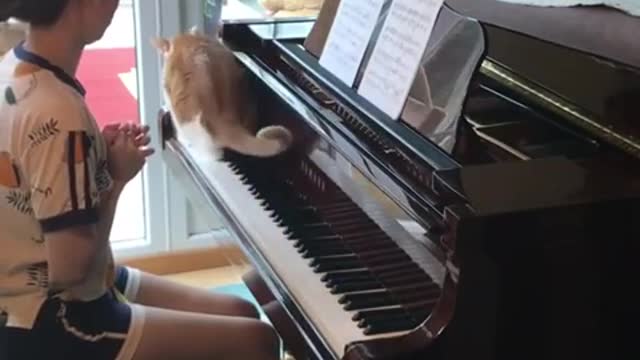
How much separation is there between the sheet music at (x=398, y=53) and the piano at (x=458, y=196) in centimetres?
3

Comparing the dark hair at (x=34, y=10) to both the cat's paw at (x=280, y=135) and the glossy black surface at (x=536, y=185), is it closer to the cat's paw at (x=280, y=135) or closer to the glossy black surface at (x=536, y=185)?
the cat's paw at (x=280, y=135)

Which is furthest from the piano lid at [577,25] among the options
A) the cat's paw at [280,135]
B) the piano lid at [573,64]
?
the cat's paw at [280,135]

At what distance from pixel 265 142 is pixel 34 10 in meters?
0.57

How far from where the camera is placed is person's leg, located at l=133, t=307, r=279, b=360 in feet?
5.41

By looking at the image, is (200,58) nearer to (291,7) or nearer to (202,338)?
(202,338)

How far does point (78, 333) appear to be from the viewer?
1612 millimetres

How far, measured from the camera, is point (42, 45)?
1.58 meters

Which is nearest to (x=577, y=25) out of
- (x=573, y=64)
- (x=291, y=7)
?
(x=573, y=64)

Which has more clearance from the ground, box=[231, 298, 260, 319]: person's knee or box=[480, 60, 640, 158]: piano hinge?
box=[480, 60, 640, 158]: piano hinge

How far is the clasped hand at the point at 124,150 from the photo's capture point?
170 cm

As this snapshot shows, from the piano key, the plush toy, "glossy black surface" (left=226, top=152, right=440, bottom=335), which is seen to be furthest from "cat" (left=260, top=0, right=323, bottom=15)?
the piano key

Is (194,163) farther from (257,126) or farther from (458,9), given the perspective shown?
(458,9)

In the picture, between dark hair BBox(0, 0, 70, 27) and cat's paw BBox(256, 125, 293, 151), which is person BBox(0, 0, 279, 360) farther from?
cat's paw BBox(256, 125, 293, 151)

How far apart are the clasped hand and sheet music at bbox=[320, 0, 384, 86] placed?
1.27 feet
